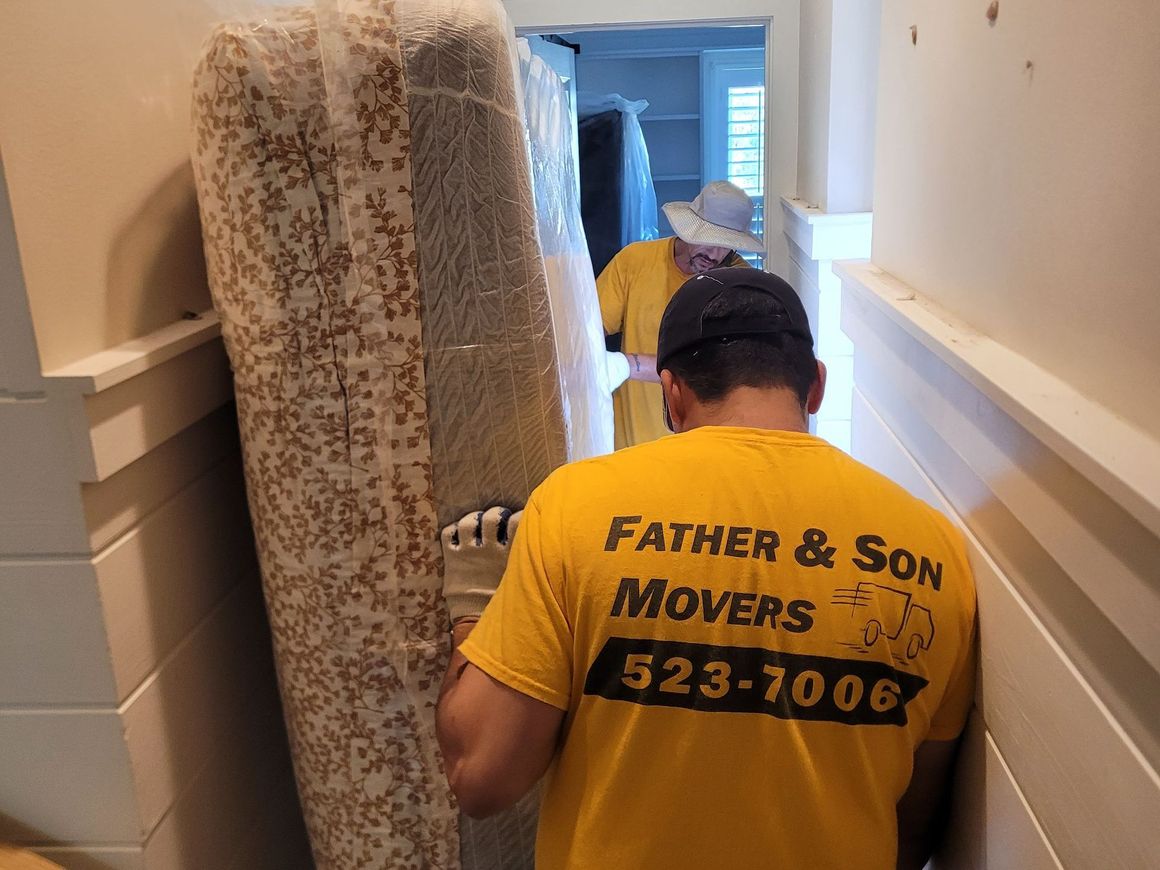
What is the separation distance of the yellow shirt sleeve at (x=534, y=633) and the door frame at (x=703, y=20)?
2.10 meters

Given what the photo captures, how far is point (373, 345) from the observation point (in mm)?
955

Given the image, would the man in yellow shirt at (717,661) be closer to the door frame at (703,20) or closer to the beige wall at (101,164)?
the beige wall at (101,164)

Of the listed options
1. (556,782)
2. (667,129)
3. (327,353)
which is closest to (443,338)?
(327,353)

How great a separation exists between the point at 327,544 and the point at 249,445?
0.14m

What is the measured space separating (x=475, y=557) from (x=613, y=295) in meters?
1.73

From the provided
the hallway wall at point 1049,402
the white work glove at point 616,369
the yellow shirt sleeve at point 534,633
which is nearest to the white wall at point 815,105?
the white work glove at point 616,369

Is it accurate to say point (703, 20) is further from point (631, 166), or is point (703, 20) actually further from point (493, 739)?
point (493, 739)

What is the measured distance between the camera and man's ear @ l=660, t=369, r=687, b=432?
1.06 metres

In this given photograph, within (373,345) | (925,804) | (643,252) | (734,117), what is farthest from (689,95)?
(925,804)

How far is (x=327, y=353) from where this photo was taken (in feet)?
3.15

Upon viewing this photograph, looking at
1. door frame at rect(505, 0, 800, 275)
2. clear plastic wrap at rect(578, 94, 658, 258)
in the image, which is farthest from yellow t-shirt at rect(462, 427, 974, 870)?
clear plastic wrap at rect(578, 94, 658, 258)

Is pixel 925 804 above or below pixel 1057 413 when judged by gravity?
below

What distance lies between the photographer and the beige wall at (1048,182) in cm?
59

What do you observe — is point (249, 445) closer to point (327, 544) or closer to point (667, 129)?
point (327, 544)
